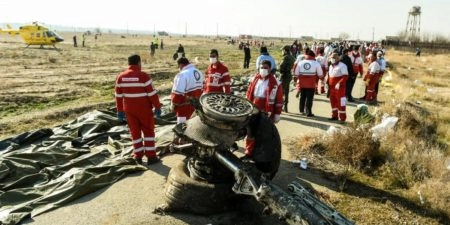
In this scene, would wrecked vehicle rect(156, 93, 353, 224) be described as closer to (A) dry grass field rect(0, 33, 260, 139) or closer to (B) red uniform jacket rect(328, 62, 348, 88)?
(B) red uniform jacket rect(328, 62, 348, 88)

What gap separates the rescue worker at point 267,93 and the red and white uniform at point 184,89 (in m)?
1.12

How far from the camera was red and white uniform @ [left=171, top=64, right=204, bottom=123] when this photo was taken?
8.36 meters

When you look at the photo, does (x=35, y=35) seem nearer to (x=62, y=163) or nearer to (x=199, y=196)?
(x=62, y=163)

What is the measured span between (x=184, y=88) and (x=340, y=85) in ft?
15.9

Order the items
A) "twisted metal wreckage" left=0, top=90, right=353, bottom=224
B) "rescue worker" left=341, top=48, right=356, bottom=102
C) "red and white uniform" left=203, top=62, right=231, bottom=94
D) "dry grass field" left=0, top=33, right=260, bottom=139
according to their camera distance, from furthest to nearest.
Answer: "rescue worker" left=341, top=48, right=356, bottom=102, "dry grass field" left=0, top=33, right=260, bottom=139, "red and white uniform" left=203, top=62, right=231, bottom=94, "twisted metal wreckage" left=0, top=90, right=353, bottom=224

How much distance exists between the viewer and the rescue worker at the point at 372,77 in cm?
1470

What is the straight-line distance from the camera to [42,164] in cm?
784

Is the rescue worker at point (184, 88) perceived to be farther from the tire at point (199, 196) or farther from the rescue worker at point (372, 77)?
the rescue worker at point (372, 77)

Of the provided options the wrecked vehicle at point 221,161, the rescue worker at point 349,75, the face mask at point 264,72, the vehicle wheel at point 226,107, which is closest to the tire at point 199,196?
the wrecked vehicle at point 221,161

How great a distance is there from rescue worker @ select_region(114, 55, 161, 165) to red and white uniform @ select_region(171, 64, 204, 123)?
2.38 ft

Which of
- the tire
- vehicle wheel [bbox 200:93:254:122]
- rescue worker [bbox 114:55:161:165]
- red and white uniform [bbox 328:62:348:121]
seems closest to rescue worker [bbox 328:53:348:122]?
red and white uniform [bbox 328:62:348:121]

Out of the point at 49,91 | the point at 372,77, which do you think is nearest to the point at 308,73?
the point at 372,77

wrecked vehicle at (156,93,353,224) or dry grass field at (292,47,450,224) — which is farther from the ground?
wrecked vehicle at (156,93,353,224)

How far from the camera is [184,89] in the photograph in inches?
331
